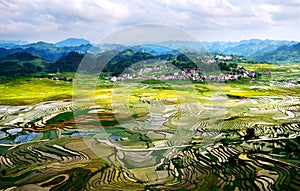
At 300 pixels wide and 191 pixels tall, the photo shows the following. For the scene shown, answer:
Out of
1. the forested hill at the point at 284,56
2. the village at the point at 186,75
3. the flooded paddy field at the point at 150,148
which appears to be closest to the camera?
the flooded paddy field at the point at 150,148

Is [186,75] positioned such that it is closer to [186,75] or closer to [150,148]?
[186,75]

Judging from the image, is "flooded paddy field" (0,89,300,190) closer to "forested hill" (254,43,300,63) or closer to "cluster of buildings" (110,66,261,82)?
"cluster of buildings" (110,66,261,82)

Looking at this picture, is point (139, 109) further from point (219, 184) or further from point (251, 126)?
point (219, 184)

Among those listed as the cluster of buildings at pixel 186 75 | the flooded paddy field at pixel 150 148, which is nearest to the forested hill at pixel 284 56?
Answer: the cluster of buildings at pixel 186 75

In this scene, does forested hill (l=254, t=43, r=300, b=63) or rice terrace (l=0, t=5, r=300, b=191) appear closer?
rice terrace (l=0, t=5, r=300, b=191)

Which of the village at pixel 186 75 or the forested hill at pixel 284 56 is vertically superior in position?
the forested hill at pixel 284 56

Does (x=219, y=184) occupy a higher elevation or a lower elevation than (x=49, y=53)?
lower

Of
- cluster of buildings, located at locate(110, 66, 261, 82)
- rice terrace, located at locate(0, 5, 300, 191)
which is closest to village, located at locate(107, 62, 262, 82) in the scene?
cluster of buildings, located at locate(110, 66, 261, 82)

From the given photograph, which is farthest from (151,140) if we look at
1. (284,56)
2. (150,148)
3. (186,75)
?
(284,56)

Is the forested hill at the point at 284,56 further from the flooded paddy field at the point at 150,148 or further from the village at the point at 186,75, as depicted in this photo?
the flooded paddy field at the point at 150,148

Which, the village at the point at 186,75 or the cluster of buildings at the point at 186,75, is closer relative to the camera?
the cluster of buildings at the point at 186,75

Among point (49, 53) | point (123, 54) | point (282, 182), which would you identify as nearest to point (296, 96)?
point (282, 182)
